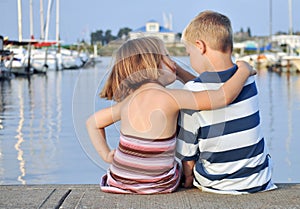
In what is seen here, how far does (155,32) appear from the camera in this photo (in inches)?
136

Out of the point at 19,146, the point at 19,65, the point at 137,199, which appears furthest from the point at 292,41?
the point at 137,199

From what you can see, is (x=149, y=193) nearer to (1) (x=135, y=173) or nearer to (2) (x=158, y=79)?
(1) (x=135, y=173)

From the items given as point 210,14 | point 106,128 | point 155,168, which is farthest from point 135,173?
point 210,14

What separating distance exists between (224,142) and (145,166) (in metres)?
0.43

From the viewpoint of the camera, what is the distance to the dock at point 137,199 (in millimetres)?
3041

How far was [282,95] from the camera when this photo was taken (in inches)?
709

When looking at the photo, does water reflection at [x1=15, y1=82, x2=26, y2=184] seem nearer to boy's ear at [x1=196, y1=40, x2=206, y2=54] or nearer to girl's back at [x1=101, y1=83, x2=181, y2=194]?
girl's back at [x1=101, y1=83, x2=181, y2=194]

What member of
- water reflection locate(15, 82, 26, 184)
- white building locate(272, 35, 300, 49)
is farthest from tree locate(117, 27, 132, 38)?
white building locate(272, 35, 300, 49)

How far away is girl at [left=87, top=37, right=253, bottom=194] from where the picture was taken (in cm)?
320

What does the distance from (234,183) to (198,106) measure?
0.45 meters

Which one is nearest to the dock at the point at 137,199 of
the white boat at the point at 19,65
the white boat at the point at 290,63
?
the white boat at the point at 19,65

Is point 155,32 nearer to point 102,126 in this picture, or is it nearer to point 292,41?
point 102,126

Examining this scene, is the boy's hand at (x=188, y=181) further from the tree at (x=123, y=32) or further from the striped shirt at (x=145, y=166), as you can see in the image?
the tree at (x=123, y=32)

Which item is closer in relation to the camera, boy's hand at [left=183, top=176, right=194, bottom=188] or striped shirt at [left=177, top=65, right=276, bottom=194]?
striped shirt at [left=177, top=65, right=276, bottom=194]
